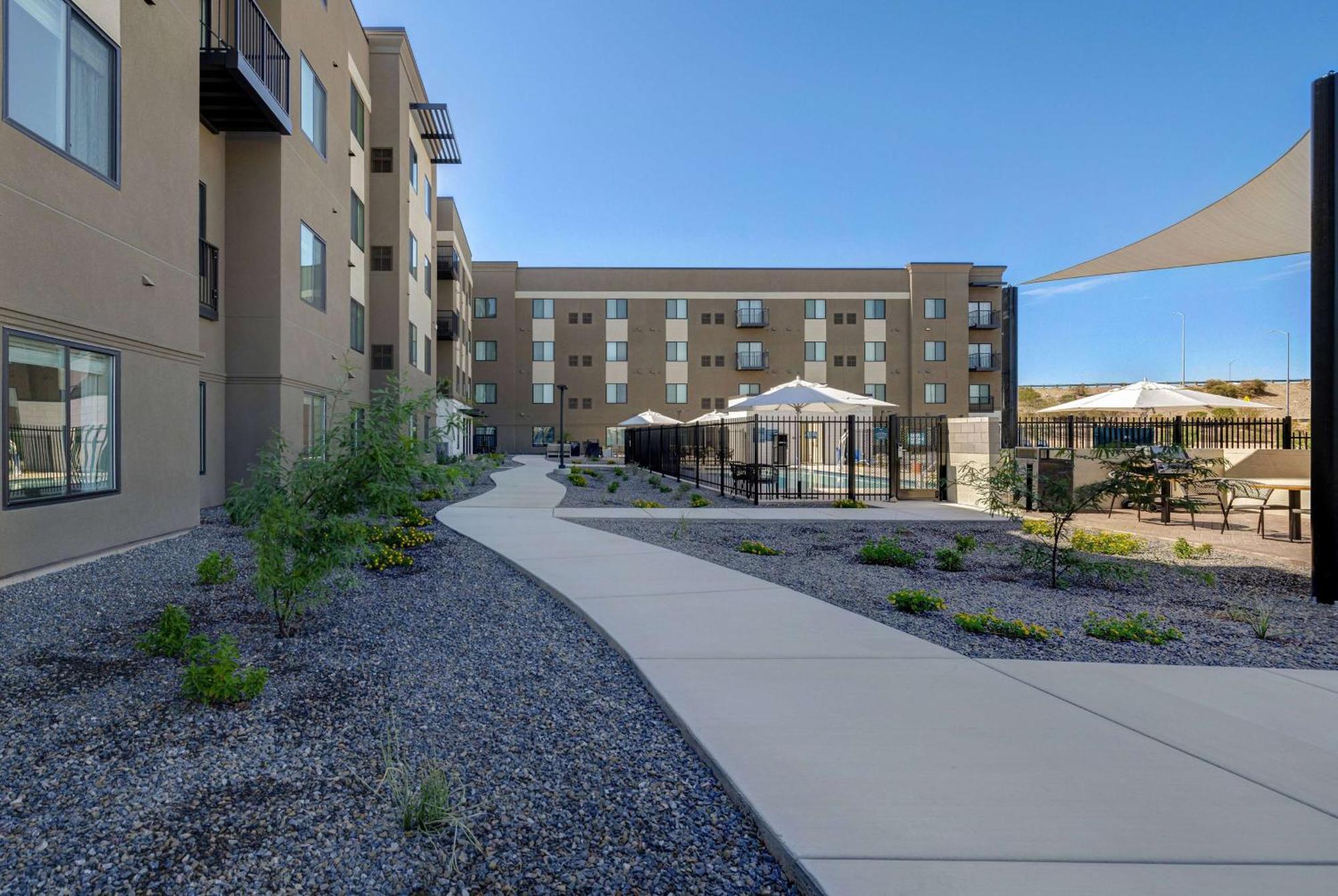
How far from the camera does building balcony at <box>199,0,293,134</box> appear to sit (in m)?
11.3

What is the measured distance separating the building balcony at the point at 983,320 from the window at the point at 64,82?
2081 inches

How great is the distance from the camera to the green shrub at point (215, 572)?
22.2ft

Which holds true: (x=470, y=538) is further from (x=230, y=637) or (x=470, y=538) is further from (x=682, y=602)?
(x=230, y=637)

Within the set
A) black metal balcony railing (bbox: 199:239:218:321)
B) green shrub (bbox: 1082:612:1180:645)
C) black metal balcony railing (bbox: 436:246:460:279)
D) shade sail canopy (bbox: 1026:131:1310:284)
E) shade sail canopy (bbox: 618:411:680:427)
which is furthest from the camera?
black metal balcony railing (bbox: 436:246:460:279)

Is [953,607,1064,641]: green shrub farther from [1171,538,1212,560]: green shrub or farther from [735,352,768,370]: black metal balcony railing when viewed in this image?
[735,352,768,370]: black metal balcony railing

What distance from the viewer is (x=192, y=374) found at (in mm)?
10281

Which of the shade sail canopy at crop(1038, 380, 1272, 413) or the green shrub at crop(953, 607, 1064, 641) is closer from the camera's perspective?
the green shrub at crop(953, 607, 1064, 641)

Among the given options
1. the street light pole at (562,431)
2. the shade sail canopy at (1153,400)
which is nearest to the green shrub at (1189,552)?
the shade sail canopy at (1153,400)

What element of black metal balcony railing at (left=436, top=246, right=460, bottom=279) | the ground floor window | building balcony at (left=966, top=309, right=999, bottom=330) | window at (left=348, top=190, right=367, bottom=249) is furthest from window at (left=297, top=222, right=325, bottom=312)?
building balcony at (left=966, top=309, right=999, bottom=330)

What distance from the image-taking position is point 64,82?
7.72 metres

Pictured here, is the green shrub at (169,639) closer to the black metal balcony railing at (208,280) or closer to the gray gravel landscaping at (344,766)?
the gray gravel landscaping at (344,766)

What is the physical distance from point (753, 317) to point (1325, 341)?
149 feet

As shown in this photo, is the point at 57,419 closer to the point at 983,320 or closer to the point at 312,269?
the point at 312,269

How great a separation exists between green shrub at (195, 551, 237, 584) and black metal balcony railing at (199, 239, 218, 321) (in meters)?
7.36
